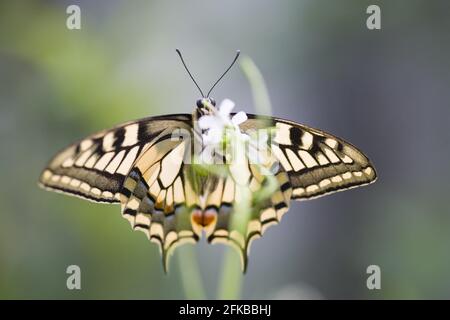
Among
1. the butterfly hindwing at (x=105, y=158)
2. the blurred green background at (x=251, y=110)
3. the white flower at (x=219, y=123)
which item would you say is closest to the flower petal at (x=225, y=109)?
the white flower at (x=219, y=123)

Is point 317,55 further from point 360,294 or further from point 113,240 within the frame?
point 113,240

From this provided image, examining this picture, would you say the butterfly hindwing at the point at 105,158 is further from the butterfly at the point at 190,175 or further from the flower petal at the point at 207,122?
the flower petal at the point at 207,122

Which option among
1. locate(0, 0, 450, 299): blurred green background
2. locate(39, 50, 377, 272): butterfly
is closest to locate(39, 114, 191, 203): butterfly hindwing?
locate(39, 50, 377, 272): butterfly

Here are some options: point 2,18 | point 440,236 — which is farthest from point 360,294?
point 2,18

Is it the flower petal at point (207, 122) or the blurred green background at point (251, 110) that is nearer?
the flower petal at point (207, 122)

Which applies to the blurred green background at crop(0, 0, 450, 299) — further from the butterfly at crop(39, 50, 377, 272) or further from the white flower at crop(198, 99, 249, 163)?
the white flower at crop(198, 99, 249, 163)
